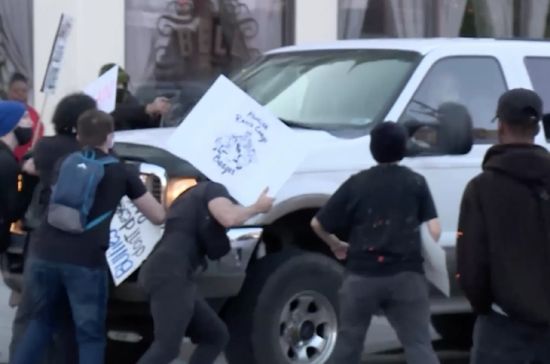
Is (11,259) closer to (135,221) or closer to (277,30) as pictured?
(135,221)

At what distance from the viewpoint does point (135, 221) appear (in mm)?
7602

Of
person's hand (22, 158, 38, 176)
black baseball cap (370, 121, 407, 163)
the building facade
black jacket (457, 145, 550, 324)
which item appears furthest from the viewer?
the building facade

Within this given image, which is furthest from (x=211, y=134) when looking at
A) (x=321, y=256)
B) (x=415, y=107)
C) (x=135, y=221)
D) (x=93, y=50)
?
(x=93, y=50)

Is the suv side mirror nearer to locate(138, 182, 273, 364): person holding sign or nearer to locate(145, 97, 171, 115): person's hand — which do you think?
locate(138, 182, 273, 364): person holding sign

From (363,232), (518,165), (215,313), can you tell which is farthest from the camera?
(215,313)

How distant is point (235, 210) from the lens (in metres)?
6.96

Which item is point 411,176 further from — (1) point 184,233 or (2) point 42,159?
(2) point 42,159

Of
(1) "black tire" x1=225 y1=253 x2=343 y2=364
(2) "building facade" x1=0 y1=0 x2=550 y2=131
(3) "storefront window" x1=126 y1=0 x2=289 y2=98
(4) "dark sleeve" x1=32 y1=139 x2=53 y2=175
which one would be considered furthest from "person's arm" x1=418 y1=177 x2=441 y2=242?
(3) "storefront window" x1=126 y1=0 x2=289 y2=98

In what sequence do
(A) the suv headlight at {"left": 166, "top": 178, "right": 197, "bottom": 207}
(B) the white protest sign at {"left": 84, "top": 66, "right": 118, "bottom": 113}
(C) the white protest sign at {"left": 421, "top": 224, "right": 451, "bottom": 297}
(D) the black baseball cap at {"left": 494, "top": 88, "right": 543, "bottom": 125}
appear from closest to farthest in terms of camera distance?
(D) the black baseball cap at {"left": 494, "top": 88, "right": 543, "bottom": 125}, (C) the white protest sign at {"left": 421, "top": 224, "right": 451, "bottom": 297}, (A) the suv headlight at {"left": 166, "top": 178, "right": 197, "bottom": 207}, (B) the white protest sign at {"left": 84, "top": 66, "right": 118, "bottom": 113}

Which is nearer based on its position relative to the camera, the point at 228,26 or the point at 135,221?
the point at 135,221

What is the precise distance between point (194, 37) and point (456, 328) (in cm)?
652

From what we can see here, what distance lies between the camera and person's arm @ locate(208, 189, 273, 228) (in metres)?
6.94

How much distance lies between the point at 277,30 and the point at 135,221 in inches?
334

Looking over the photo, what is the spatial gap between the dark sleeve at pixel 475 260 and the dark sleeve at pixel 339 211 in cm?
183
